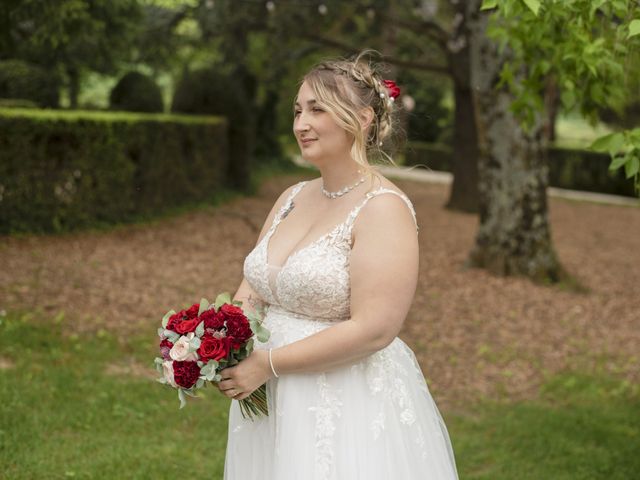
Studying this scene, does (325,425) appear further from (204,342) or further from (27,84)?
(27,84)

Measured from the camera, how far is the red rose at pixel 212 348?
2.48 m

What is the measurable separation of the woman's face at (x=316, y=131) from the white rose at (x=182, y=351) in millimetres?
726

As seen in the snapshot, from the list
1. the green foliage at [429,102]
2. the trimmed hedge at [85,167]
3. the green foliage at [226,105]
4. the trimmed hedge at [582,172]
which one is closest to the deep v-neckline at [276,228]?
the trimmed hedge at [85,167]

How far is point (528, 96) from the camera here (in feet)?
17.0

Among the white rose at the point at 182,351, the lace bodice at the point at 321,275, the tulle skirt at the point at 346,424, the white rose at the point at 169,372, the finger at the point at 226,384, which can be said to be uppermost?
the lace bodice at the point at 321,275

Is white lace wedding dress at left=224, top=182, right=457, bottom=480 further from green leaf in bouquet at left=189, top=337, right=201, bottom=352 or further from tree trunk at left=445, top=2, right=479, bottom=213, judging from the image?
tree trunk at left=445, top=2, right=479, bottom=213

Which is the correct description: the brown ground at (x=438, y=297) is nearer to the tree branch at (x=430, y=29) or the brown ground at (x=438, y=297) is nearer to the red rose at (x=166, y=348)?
the tree branch at (x=430, y=29)

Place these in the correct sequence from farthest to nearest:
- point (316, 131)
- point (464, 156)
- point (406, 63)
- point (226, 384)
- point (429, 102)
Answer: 1. point (429, 102)
2. point (464, 156)
3. point (406, 63)
4. point (316, 131)
5. point (226, 384)

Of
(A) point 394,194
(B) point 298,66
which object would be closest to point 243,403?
(A) point 394,194

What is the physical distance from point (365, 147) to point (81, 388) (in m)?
4.02

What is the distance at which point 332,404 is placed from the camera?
2.73 m

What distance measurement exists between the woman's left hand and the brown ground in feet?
14.6

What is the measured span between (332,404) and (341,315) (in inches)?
11.6

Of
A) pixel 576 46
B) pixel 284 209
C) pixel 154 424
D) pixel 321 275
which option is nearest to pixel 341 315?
pixel 321 275
